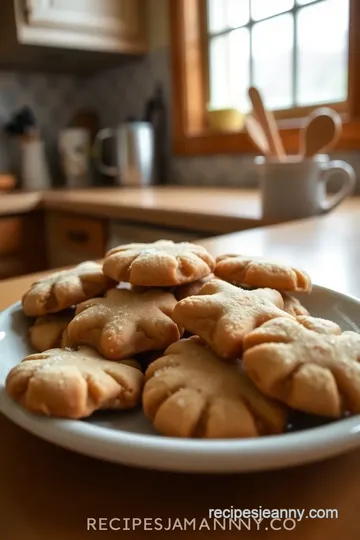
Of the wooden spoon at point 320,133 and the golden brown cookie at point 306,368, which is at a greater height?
the wooden spoon at point 320,133

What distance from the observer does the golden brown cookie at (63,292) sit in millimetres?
520

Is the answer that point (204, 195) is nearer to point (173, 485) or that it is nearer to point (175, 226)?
point (175, 226)

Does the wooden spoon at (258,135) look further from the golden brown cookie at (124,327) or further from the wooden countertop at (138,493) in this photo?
the wooden countertop at (138,493)

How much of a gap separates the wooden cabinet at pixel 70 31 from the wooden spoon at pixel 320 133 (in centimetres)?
130

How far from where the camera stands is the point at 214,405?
333 mm

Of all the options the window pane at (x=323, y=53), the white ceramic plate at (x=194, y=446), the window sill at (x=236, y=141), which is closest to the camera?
the white ceramic plate at (x=194, y=446)

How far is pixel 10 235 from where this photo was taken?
1.98m

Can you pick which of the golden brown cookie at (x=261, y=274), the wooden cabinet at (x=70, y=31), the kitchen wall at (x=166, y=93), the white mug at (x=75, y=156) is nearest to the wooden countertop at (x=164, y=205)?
the kitchen wall at (x=166, y=93)

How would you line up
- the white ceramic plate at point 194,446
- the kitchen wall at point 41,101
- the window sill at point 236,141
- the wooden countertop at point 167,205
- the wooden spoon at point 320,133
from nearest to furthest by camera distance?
1. the white ceramic plate at point 194,446
2. the wooden spoon at point 320,133
3. the wooden countertop at point 167,205
4. the window sill at point 236,141
5. the kitchen wall at point 41,101

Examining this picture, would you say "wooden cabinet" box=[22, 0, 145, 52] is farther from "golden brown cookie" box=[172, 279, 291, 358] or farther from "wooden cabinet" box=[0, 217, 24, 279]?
"golden brown cookie" box=[172, 279, 291, 358]

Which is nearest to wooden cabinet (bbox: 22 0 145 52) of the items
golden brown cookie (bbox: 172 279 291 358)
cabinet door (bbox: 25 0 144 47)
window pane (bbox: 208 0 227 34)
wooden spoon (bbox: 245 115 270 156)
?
cabinet door (bbox: 25 0 144 47)

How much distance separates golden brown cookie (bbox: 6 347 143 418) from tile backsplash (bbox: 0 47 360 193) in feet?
5.95

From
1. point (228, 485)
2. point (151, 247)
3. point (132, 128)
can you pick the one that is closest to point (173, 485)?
point (228, 485)

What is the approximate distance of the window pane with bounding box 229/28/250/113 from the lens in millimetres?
2199
